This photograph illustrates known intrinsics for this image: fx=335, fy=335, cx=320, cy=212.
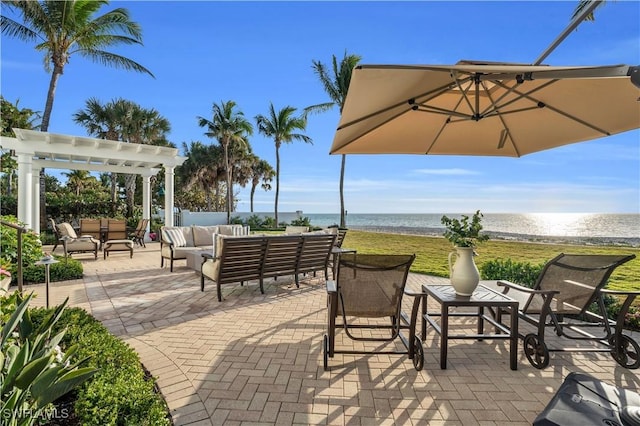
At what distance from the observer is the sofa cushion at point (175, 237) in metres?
7.79

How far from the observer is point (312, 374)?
290 centimetres

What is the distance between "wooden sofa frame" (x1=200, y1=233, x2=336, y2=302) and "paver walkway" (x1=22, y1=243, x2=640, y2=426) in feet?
2.12

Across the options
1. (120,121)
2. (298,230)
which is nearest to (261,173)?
(120,121)

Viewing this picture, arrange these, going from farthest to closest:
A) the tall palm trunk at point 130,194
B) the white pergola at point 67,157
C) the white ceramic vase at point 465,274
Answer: the tall palm trunk at point 130,194 < the white pergola at point 67,157 < the white ceramic vase at point 465,274

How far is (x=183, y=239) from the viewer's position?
27.5 ft

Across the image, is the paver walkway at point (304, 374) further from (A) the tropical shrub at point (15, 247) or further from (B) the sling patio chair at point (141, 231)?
(B) the sling patio chair at point (141, 231)

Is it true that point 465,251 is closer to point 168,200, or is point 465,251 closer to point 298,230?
point 298,230

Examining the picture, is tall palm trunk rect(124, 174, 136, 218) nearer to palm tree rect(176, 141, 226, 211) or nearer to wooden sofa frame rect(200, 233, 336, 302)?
palm tree rect(176, 141, 226, 211)

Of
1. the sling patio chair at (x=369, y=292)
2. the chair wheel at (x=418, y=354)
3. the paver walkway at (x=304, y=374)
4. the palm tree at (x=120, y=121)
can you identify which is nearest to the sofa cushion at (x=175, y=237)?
the paver walkway at (x=304, y=374)

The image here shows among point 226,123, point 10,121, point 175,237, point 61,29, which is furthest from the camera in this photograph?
point 226,123

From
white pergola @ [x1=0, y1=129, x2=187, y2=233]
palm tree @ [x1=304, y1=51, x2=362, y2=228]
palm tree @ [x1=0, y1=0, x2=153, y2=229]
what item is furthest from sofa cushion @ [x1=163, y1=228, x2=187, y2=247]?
palm tree @ [x1=304, y1=51, x2=362, y2=228]

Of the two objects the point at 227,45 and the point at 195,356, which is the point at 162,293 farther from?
the point at 227,45

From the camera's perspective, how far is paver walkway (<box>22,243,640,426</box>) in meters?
2.34

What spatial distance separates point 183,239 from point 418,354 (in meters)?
6.91
